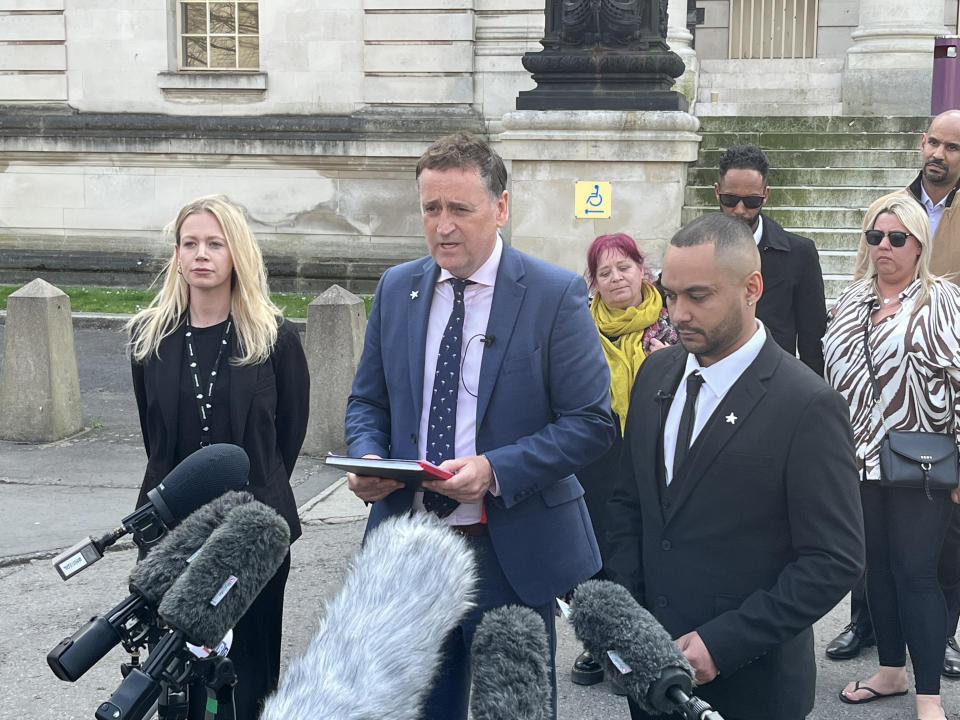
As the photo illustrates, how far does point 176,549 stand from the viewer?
8.30 feet

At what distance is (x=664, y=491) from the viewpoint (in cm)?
299

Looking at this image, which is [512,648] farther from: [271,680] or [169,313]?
[169,313]

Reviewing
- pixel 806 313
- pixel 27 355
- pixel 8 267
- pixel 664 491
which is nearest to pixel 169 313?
pixel 664 491

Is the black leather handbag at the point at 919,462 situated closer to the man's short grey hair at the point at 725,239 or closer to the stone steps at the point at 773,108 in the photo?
the man's short grey hair at the point at 725,239

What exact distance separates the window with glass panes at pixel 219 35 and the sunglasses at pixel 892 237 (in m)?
13.6

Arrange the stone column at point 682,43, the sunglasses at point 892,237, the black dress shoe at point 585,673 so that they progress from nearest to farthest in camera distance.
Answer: the sunglasses at point 892,237 < the black dress shoe at point 585,673 < the stone column at point 682,43

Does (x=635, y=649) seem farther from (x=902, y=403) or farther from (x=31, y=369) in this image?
(x=31, y=369)

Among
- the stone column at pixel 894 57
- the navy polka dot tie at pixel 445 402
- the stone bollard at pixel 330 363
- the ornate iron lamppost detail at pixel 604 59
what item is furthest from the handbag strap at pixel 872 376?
the stone column at pixel 894 57

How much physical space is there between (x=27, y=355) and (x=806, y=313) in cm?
600

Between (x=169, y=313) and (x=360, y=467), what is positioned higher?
(x=169, y=313)

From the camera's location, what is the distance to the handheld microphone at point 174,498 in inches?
96.7

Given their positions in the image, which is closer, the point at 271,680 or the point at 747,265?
the point at 747,265

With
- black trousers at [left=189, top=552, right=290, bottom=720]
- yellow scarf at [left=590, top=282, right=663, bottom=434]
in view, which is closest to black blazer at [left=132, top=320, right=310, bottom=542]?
black trousers at [left=189, top=552, right=290, bottom=720]

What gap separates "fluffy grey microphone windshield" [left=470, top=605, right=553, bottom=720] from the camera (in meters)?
1.89
